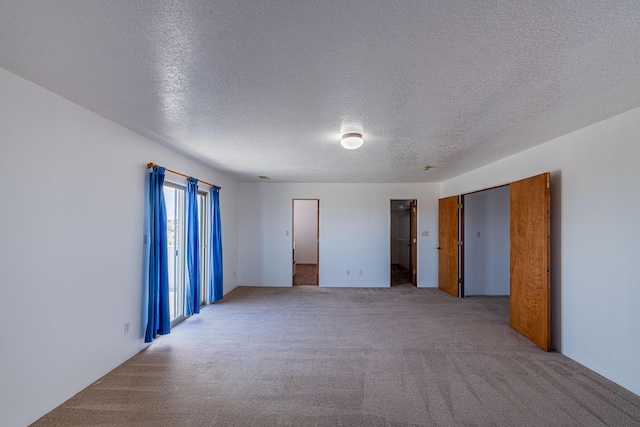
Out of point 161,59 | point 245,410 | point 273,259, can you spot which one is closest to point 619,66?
point 161,59

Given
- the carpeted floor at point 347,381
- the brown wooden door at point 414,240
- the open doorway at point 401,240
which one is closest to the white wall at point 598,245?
the carpeted floor at point 347,381

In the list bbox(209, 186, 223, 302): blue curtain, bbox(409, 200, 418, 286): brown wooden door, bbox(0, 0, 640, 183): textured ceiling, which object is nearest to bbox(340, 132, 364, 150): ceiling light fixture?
bbox(0, 0, 640, 183): textured ceiling

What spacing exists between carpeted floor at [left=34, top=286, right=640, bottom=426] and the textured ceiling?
8.09ft

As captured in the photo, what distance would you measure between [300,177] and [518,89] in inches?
168

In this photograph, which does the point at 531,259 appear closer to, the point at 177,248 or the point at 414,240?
the point at 414,240

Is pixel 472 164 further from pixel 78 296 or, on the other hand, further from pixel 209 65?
pixel 78 296

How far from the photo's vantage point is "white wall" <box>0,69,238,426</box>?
5.98ft

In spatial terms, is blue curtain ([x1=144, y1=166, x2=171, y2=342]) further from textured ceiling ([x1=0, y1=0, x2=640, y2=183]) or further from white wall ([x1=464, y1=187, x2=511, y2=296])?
white wall ([x1=464, y1=187, x2=511, y2=296])

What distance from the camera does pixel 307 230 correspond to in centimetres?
978

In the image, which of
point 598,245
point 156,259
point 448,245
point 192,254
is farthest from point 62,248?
point 448,245

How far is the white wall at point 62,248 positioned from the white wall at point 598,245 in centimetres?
481

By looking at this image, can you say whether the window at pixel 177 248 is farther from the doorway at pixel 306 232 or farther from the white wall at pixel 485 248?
the doorway at pixel 306 232

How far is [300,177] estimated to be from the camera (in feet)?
18.9

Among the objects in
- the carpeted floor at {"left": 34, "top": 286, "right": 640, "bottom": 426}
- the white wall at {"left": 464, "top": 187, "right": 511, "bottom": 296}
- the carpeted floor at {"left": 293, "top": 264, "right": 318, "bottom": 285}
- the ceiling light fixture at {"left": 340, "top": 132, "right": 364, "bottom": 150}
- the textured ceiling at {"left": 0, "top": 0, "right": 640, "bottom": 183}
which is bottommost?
the carpeted floor at {"left": 293, "top": 264, "right": 318, "bottom": 285}
